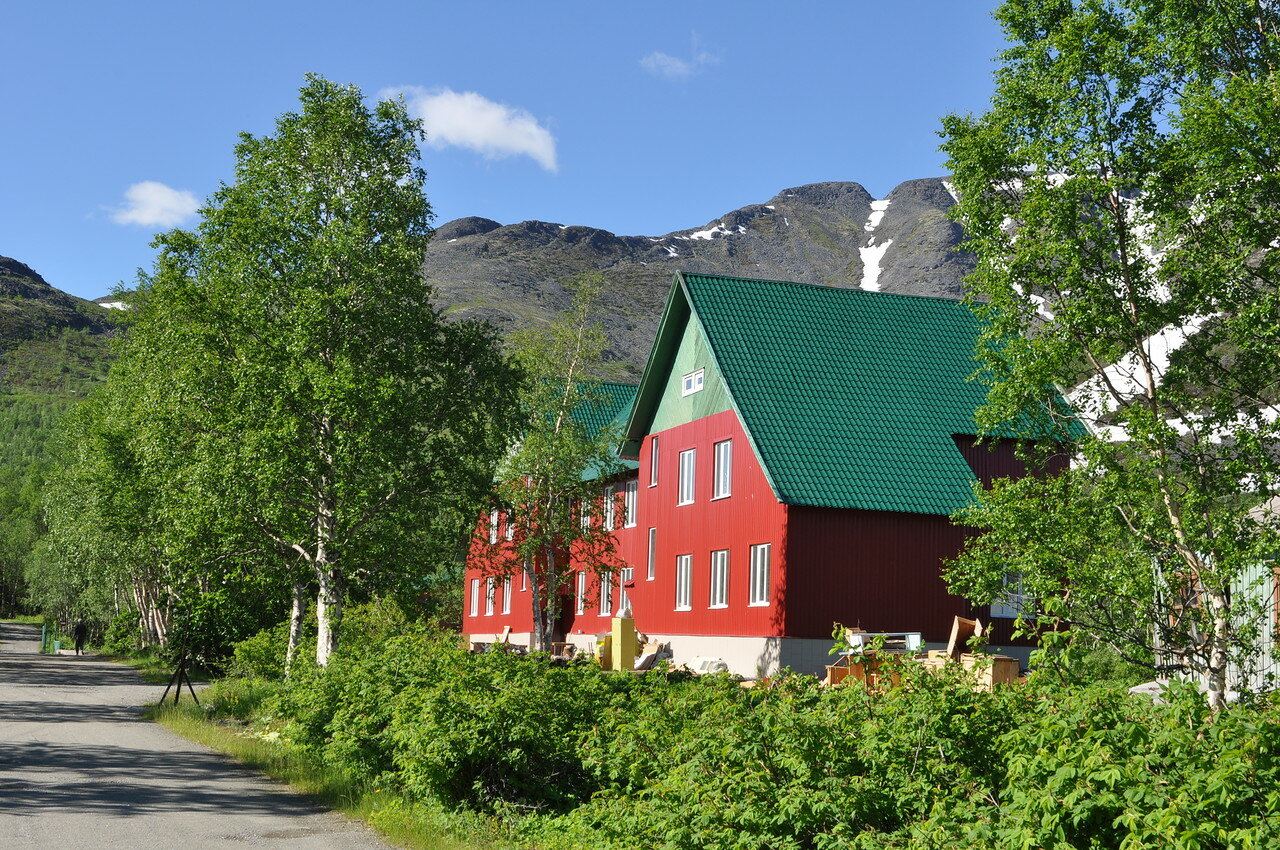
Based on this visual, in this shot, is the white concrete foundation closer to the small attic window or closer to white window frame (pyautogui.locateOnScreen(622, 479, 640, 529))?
the small attic window

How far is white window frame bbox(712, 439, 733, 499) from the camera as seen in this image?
105 feet

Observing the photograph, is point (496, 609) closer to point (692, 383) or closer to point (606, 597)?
point (606, 597)

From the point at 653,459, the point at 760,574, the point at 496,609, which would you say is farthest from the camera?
the point at 496,609

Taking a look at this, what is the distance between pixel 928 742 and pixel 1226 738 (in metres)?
2.39

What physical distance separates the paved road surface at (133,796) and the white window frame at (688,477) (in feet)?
53.9

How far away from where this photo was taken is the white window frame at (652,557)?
36.2 meters

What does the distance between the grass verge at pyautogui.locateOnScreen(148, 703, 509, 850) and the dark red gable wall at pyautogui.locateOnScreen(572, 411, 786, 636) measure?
14.2m

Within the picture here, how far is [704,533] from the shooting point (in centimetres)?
3309

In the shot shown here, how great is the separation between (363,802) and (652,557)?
24245mm

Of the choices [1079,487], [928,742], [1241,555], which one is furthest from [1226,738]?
[1079,487]

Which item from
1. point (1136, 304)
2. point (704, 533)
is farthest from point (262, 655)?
point (1136, 304)

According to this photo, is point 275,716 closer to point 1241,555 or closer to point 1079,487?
point 1079,487

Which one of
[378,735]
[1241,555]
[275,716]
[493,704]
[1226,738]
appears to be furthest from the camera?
[275,716]

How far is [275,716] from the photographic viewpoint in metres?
19.4
